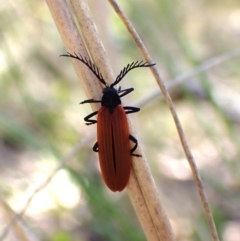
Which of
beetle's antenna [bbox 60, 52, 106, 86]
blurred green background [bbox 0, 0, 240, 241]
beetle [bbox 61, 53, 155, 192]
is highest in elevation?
blurred green background [bbox 0, 0, 240, 241]

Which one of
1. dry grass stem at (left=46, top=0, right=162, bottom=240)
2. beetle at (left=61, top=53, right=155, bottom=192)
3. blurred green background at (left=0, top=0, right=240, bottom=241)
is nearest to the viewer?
dry grass stem at (left=46, top=0, right=162, bottom=240)

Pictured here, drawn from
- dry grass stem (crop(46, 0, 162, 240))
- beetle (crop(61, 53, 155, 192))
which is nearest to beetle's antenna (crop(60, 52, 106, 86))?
dry grass stem (crop(46, 0, 162, 240))

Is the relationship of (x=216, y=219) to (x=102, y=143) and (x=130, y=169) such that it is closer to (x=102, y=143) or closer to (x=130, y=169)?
(x=102, y=143)

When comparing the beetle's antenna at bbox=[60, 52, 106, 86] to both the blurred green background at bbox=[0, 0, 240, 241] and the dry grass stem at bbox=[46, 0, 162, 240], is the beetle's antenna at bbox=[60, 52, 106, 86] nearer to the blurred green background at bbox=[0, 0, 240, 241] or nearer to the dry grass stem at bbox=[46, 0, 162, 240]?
the dry grass stem at bbox=[46, 0, 162, 240]

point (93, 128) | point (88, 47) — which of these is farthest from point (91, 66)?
point (93, 128)

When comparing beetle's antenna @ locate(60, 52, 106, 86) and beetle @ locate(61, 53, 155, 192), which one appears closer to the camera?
beetle's antenna @ locate(60, 52, 106, 86)

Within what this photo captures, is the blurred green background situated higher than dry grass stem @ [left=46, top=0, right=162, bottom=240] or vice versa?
the blurred green background

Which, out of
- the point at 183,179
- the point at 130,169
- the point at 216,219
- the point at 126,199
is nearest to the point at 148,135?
the point at 126,199

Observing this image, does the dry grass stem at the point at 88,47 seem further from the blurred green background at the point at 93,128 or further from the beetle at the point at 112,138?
the blurred green background at the point at 93,128

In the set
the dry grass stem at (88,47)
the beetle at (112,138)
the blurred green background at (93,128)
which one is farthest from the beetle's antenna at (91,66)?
the blurred green background at (93,128)

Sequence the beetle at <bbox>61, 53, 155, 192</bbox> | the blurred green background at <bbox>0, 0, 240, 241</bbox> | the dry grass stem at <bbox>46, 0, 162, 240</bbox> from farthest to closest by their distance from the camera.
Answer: the blurred green background at <bbox>0, 0, 240, 241</bbox>, the beetle at <bbox>61, 53, 155, 192</bbox>, the dry grass stem at <bbox>46, 0, 162, 240</bbox>
